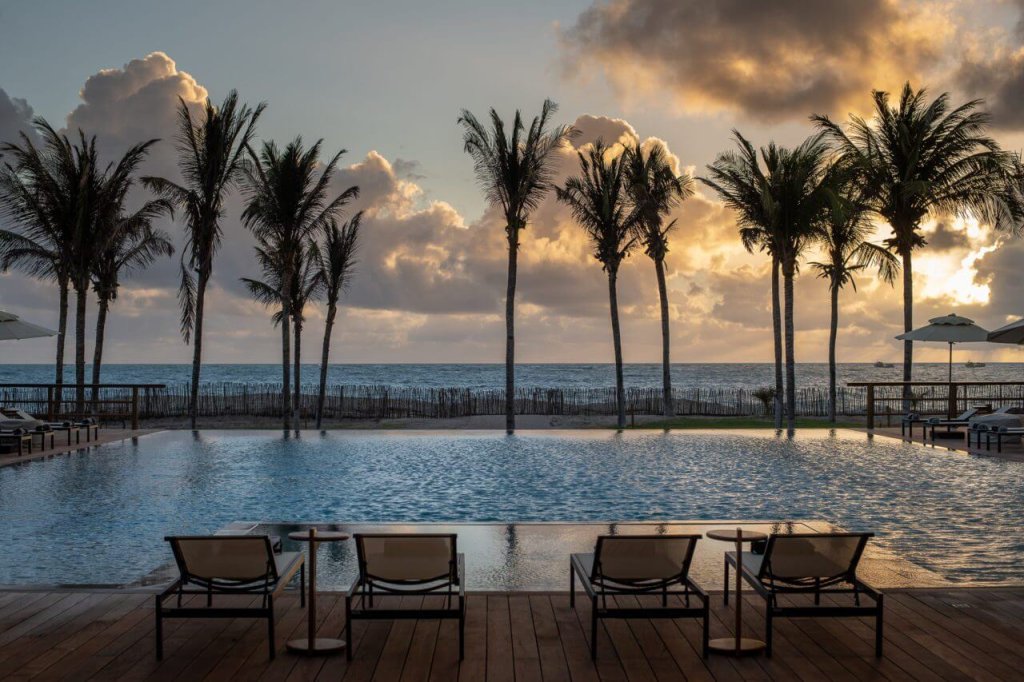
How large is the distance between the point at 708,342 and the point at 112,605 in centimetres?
4151

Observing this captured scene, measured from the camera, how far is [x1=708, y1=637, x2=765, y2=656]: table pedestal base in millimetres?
5090

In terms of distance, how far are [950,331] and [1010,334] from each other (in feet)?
27.8

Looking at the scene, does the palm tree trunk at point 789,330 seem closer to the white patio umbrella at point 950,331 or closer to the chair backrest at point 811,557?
the white patio umbrella at point 950,331

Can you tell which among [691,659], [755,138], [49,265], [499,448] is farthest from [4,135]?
[691,659]

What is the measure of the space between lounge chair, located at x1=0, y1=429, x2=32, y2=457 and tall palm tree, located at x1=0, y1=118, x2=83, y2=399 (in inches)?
234

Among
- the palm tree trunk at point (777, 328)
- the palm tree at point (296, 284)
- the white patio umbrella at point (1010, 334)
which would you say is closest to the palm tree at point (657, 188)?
the palm tree trunk at point (777, 328)

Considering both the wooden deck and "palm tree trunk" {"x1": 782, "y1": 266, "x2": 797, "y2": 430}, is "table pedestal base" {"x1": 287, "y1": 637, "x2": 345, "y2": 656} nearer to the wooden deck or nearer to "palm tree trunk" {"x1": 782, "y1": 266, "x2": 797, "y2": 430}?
the wooden deck

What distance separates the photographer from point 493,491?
1257cm

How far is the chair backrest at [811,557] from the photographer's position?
5.28 meters

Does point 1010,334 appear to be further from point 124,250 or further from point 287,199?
point 124,250

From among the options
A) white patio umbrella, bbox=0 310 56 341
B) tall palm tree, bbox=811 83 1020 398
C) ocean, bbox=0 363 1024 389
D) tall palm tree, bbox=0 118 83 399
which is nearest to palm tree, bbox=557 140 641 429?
tall palm tree, bbox=811 83 1020 398

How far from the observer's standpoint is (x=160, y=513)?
10539mm

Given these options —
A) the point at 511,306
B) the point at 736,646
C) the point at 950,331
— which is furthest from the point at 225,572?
the point at 950,331

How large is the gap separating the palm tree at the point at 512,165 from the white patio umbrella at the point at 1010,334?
Answer: 424 inches
